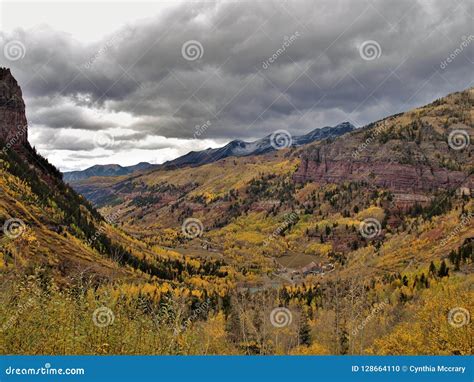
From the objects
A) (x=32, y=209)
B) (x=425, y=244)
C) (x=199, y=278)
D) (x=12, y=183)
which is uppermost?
(x=12, y=183)

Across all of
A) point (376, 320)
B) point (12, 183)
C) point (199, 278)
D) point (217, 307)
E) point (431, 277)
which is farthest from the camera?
point (199, 278)

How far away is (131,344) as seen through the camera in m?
12.7

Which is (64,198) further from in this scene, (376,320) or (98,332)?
(98,332)

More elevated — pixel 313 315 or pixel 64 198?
pixel 64 198

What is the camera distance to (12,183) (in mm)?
146375

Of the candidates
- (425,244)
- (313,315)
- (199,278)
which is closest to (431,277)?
(313,315)

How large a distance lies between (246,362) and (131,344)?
11.7 feet

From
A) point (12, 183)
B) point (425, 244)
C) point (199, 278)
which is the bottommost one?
point (199, 278)

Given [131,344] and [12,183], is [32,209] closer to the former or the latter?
[12,183]

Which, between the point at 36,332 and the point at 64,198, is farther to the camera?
the point at 64,198

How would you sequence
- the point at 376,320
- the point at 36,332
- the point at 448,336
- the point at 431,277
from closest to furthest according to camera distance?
the point at 36,332 → the point at 448,336 → the point at 376,320 → the point at 431,277

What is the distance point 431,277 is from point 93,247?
108418mm

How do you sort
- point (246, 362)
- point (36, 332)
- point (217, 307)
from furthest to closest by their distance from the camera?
point (217, 307) < point (246, 362) < point (36, 332)

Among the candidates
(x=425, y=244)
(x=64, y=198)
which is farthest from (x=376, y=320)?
(x=64, y=198)
